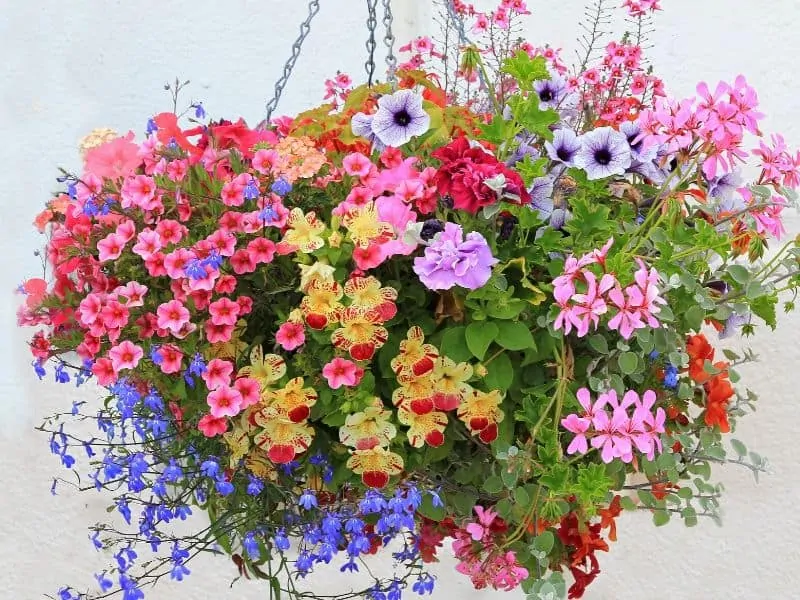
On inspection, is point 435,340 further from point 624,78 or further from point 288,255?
point 624,78

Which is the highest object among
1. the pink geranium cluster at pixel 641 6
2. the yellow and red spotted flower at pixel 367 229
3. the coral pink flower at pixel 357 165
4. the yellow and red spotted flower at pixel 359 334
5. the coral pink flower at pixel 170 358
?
the pink geranium cluster at pixel 641 6

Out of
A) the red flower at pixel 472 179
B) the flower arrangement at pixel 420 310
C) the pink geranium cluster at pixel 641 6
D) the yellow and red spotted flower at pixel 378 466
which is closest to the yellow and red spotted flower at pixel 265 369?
the flower arrangement at pixel 420 310

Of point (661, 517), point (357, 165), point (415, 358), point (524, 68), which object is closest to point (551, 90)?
point (524, 68)

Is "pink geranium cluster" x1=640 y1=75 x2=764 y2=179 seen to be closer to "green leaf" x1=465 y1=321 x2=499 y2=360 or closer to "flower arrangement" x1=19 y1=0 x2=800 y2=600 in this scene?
"flower arrangement" x1=19 y1=0 x2=800 y2=600

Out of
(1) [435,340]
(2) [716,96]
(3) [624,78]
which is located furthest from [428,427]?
(3) [624,78]

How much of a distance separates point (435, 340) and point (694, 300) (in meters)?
0.25

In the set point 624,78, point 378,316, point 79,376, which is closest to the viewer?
point 378,316

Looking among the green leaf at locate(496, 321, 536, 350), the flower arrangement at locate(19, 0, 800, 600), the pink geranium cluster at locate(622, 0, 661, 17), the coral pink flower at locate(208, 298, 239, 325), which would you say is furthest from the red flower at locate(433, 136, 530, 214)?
the pink geranium cluster at locate(622, 0, 661, 17)

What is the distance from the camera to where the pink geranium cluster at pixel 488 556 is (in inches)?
33.3

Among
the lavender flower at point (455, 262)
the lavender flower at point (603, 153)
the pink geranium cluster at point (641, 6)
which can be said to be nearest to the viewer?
the lavender flower at point (455, 262)

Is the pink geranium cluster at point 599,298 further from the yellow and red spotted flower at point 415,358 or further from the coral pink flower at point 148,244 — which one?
the coral pink flower at point 148,244

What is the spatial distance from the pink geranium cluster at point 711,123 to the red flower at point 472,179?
0.59ft

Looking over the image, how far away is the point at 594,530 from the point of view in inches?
37.4

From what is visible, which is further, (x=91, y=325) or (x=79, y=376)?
(x=79, y=376)
